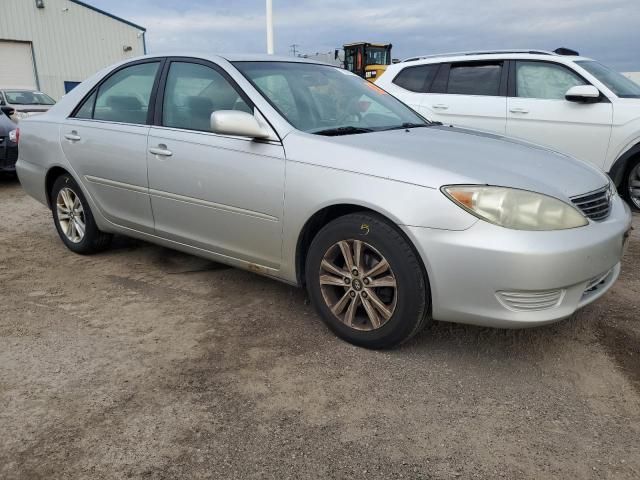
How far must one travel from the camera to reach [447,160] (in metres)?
2.72

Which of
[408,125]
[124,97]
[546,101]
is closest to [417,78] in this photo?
[546,101]

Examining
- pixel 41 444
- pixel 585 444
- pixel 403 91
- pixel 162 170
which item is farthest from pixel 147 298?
pixel 403 91

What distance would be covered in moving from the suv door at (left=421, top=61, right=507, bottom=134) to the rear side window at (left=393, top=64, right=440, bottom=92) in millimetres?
97

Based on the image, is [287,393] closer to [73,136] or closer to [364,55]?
[73,136]

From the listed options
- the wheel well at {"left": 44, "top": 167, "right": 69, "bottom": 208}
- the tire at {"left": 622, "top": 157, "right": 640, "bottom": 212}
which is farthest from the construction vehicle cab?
the wheel well at {"left": 44, "top": 167, "right": 69, "bottom": 208}

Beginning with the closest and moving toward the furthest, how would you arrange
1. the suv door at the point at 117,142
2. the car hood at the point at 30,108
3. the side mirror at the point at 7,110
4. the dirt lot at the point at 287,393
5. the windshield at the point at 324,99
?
the dirt lot at the point at 287,393, the windshield at the point at 324,99, the suv door at the point at 117,142, the side mirror at the point at 7,110, the car hood at the point at 30,108

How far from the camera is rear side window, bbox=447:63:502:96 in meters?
6.50

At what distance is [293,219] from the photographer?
9.78ft

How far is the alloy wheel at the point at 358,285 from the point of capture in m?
2.76

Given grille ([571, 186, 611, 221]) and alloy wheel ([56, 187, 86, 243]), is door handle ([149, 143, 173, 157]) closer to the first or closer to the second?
alloy wheel ([56, 187, 86, 243])

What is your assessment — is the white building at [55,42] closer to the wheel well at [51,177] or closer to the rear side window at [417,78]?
the rear side window at [417,78]

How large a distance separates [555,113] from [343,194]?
4.35 meters

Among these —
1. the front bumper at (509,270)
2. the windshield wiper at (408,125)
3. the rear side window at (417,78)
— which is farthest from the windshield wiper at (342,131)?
the rear side window at (417,78)

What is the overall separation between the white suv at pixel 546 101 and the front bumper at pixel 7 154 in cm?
594
